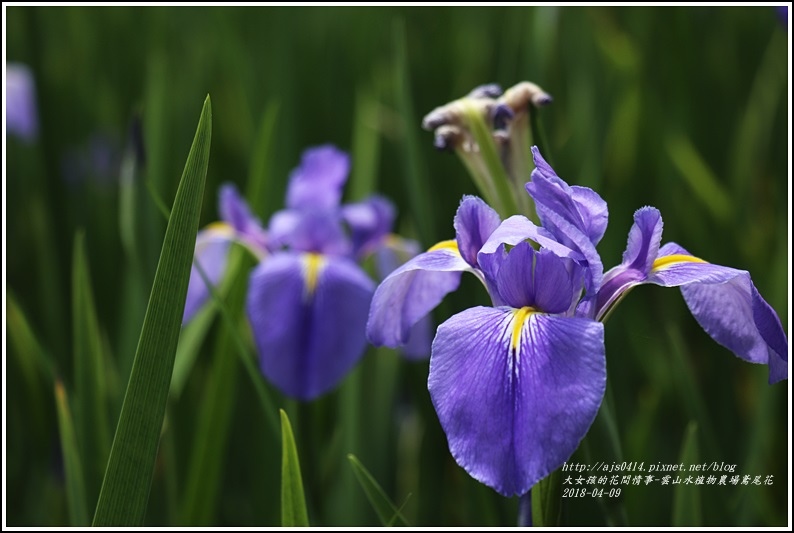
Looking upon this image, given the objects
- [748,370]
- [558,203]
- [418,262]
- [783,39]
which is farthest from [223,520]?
[783,39]

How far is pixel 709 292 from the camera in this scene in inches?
30.3

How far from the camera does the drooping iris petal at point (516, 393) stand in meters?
0.56

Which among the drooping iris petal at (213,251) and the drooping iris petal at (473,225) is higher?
the drooping iris petal at (473,225)

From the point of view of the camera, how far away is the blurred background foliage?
1.10 meters

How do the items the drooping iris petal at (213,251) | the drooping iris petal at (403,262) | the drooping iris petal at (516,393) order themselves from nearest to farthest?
the drooping iris petal at (516,393), the drooping iris petal at (403,262), the drooping iris petal at (213,251)

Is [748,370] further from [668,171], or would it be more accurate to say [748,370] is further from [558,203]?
[558,203]

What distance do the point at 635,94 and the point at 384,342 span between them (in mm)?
975

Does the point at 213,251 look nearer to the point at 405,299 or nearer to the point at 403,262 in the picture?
the point at 403,262

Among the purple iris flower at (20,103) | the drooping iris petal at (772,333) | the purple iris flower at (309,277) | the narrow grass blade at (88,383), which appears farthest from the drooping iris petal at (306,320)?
the purple iris flower at (20,103)

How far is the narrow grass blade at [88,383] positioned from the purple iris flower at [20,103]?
3.64 ft

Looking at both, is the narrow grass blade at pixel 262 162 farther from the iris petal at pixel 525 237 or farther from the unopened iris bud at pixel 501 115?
the iris petal at pixel 525 237

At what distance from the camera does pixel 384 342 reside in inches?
31.7

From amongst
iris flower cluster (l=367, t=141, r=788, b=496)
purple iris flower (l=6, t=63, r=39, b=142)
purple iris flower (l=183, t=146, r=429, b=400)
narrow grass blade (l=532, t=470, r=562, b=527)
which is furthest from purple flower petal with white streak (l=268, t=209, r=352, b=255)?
purple iris flower (l=6, t=63, r=39, b=142)

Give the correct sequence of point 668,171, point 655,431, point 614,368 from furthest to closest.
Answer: point 668,171, point 655,431, point 614,368
